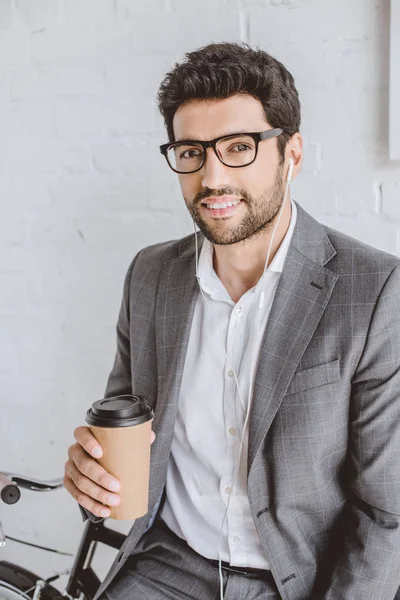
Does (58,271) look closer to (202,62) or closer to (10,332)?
(10,332)

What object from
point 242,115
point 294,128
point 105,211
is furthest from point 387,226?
point 105,211

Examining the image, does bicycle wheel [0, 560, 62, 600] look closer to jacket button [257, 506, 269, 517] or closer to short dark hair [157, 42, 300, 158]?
jacket button [257, 506, 269, 517]

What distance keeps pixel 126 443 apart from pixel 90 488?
16cm

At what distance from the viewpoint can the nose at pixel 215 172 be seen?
1231 mm

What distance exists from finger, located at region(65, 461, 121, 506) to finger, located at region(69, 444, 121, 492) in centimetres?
2

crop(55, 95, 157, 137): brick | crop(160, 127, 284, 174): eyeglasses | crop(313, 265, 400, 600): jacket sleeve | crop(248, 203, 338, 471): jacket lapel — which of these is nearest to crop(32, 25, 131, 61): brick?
crop(55, 95, 157, 137): brick

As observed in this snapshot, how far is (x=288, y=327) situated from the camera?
1224 mm

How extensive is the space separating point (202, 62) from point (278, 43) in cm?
29

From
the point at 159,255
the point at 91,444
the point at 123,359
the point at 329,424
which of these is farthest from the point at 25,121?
the point at 329,424

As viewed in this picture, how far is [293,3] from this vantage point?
1444mm

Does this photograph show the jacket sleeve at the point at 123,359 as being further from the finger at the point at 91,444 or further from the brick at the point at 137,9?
the brick at the point at 137,9

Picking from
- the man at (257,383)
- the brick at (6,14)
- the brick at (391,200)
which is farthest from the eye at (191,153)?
the brick at (6,14)

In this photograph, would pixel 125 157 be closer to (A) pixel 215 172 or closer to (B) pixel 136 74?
(B) pixel 136 74

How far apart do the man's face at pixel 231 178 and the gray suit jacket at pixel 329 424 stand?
10cm
